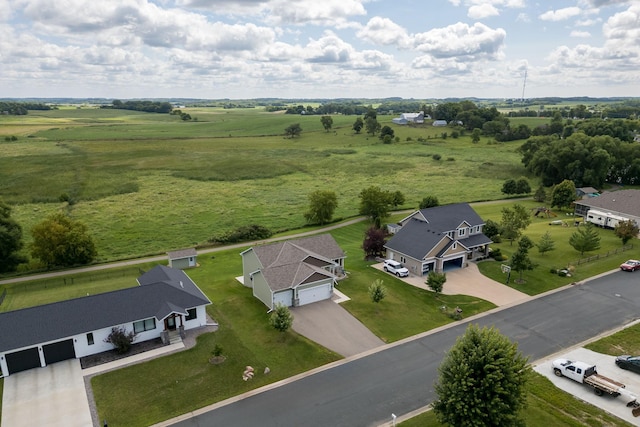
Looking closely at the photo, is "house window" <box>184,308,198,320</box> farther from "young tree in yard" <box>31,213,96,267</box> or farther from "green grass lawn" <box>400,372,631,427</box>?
"young tree in yard" <box>31,213,96,267</box>

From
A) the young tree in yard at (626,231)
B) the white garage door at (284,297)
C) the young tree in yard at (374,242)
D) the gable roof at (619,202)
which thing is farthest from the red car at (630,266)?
the white garage door at (284,297)

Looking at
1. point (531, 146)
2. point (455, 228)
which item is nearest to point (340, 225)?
point (455, 228)

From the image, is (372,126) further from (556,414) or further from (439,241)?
(556,414)

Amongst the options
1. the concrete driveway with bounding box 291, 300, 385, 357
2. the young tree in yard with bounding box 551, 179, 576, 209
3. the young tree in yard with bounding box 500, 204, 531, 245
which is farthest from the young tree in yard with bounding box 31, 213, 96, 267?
the young tree in yard with bounding box 551, 179, 576, 209

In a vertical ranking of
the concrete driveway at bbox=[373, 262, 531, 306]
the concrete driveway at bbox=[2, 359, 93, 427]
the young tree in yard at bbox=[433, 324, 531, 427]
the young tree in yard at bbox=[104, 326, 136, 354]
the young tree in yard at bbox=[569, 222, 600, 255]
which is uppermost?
the young tree in yard at bbox=[433, 324, 531, 427]

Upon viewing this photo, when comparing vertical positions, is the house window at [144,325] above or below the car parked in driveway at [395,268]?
above

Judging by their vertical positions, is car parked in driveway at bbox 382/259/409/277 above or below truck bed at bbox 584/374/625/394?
below

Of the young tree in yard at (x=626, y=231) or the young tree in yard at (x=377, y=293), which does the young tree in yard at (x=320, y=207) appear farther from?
the young tree in yard at (x=626, y=231)

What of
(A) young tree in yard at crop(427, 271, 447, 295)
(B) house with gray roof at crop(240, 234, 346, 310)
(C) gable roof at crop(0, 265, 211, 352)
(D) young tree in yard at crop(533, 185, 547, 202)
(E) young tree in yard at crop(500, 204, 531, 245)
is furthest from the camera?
(D) young tree in yard at crop(533, 185, 547, 202)
